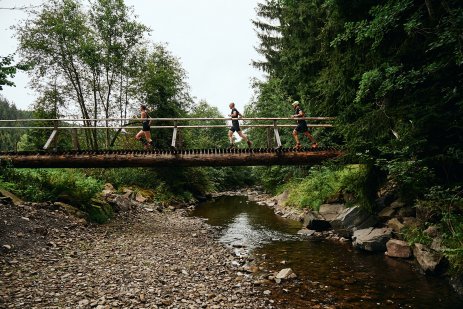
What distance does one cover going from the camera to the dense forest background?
264 inches

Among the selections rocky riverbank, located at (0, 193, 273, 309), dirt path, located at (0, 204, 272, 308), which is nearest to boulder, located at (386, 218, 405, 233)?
rocky riverbank, located at (0, 193, 273, 309)

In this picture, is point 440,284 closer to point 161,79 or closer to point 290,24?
point 290,24

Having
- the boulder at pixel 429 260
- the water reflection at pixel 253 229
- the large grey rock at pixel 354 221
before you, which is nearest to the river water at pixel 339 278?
the water reflection at pixel 253 229

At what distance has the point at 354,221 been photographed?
35.4ft

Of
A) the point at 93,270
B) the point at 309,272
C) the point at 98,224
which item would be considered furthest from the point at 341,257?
the point at 98,224

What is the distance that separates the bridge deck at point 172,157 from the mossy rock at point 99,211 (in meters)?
1.78

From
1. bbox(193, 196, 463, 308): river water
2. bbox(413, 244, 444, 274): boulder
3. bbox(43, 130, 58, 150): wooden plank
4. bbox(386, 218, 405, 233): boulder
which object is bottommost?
bbox(193, 196, 463, 308): river water

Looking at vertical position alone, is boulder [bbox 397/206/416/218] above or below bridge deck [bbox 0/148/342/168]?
below

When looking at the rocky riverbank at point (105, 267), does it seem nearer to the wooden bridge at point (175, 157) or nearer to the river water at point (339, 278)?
the river water at point (339, 278)

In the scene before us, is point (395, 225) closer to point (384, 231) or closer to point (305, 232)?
point (384, 231)

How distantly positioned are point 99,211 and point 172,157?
3939 millimetres

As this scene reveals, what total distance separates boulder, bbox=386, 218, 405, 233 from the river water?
1165 millimetres

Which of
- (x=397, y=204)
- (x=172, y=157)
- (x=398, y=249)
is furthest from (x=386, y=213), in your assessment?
(x=172, y=157)

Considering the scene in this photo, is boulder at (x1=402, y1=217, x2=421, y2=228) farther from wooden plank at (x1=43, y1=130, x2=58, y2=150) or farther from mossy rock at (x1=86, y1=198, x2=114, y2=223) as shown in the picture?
wooden plank at (x1=43, y1=130, x2=58, y2=150)
